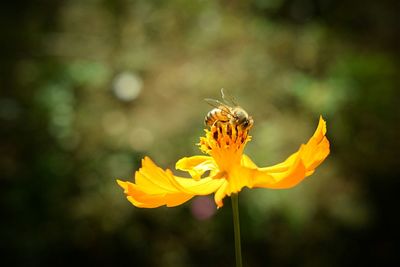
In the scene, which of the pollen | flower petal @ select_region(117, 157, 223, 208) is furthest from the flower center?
flower petal @ select_region(117, 157, 223, 208)

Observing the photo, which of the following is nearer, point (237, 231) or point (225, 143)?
point (237, 231)

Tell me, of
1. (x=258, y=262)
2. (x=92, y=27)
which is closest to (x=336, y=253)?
(x=258, y=262)

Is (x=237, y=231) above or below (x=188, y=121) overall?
below

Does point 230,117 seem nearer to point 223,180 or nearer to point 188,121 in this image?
point 223,180

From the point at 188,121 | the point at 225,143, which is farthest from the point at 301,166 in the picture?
the point at 188,121

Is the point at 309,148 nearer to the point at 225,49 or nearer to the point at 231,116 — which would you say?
the point at 231,116

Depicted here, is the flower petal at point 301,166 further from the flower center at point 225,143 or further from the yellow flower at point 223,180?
the flower center at point 225,143

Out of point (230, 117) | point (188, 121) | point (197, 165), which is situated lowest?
point (197, 165)
